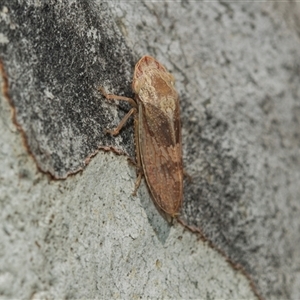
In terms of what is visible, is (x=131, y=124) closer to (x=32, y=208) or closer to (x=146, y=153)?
(x=146, y=153)

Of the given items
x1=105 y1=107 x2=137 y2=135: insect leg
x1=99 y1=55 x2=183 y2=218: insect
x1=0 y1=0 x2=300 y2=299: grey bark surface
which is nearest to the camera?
x1=0 y1=0 x2=300 y2=299: grey bark surface

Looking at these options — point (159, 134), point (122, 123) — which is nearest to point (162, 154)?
point (159, 134)

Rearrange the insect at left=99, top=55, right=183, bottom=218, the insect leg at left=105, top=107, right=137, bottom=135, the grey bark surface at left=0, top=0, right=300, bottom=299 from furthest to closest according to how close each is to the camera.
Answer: the insect at left=99, top=55, right=183, bottom=218 < the insect leg at left=105, top=107, right=137, bottom=135 < the grey bark surface at left=0, top=0, right=300, bottom=299

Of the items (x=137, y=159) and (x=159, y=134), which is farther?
(x=159, y=134)

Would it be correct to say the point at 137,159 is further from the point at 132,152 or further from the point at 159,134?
the point at 159,134

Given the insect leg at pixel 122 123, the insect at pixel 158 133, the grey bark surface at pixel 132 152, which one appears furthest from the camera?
the insect at pixel 158 133

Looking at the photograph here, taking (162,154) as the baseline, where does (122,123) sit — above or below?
above

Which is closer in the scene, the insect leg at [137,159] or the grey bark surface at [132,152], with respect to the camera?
the grey bark surface at [132,152]
